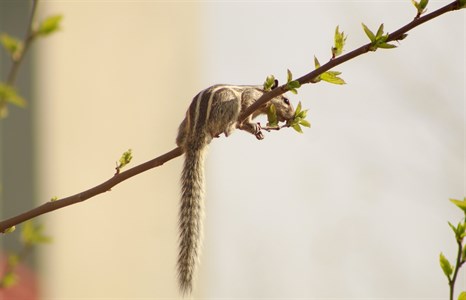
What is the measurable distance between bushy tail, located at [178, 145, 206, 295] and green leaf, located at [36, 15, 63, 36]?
1.60 metres

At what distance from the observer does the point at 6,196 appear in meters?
13.2

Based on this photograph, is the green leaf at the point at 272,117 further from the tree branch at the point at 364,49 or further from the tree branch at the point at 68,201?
the tree branch at the point at 68,201

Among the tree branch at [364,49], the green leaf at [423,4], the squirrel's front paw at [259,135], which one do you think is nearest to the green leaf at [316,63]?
the tree branch at [364,49]

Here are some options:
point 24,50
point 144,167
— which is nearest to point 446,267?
point 144,167

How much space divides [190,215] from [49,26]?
7.19ft

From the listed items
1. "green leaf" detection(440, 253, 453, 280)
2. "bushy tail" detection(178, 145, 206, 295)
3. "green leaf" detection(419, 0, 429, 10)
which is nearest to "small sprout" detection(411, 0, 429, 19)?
"green leaf" detection(419, 0, 429, 10)

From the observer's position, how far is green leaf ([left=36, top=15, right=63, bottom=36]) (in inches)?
138

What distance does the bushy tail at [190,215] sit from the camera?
4.98 meters

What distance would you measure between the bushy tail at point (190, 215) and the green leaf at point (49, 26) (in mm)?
1603

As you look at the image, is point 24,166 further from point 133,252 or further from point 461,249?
point 461,249

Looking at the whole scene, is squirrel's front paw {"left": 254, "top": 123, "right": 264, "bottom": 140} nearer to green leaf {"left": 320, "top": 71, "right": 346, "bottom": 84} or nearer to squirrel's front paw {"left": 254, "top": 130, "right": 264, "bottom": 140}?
squirrel's front paw {"left": 254, "top": 130, "right": 264, "bottom": 140}

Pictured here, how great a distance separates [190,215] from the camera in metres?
5.63

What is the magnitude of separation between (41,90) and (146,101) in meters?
2.87

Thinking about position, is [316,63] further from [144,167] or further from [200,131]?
[200,131]
